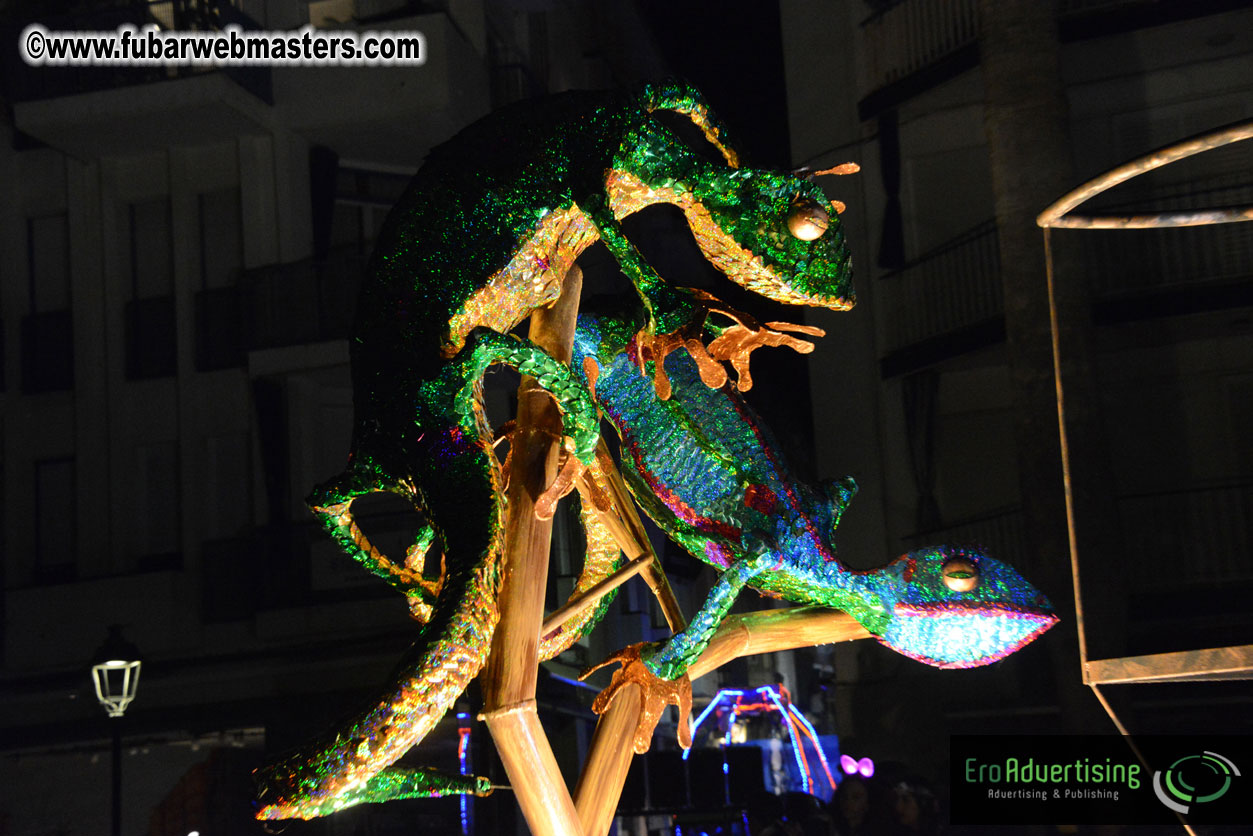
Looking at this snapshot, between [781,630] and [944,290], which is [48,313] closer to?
[944,290]

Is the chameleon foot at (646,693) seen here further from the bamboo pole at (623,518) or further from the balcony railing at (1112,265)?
the balcony railing at (1112,265)

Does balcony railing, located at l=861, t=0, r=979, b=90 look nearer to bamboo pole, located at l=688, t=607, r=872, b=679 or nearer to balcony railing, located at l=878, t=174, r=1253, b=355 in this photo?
balcony railing, located at l=878, t=174, r=1253, b=355

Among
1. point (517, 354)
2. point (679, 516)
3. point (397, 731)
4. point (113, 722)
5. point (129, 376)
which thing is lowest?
point (113, 722)

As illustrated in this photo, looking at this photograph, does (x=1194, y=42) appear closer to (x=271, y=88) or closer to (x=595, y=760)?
(x=271, y=88)

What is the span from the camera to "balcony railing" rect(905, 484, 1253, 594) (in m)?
8.37

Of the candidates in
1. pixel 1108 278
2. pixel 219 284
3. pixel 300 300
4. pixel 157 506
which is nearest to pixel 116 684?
pixel 157 506

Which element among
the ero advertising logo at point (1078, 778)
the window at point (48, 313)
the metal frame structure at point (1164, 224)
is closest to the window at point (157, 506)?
the window at point (48, 313)

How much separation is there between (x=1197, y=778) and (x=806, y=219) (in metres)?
2.06

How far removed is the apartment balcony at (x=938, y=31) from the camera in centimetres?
895

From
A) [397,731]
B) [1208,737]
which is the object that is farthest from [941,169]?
[397,731]

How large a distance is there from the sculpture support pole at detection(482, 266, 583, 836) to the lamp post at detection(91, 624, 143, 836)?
496 cm

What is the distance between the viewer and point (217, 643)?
9.84 meters

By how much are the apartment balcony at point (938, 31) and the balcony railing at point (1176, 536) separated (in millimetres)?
3578

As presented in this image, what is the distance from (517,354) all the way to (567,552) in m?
9.01
